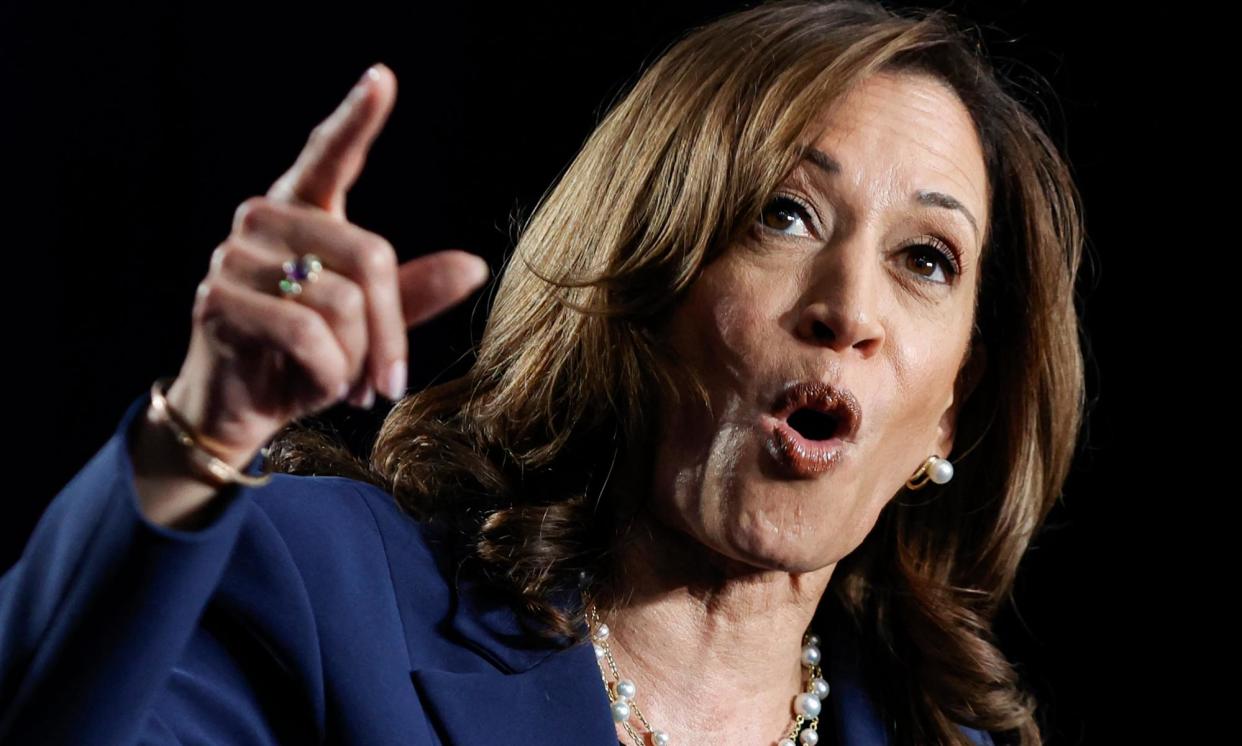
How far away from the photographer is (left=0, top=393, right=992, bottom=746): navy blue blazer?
1013 mm

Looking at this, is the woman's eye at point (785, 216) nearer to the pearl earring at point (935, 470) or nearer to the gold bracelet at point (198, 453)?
the pearl earring at point (935, 470)

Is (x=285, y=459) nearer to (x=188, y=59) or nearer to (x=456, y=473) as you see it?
(x=456, y=473)

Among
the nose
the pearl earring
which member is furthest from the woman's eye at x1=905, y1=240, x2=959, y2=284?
the pearl earring

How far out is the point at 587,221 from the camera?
1788 mm

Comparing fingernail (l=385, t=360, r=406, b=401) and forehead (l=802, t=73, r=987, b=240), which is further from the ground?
fingernail (l=385, t=360, r=406, b=401)

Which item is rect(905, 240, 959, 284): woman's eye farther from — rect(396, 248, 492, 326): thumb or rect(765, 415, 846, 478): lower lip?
rect(396, 248, 492, 326): thumb

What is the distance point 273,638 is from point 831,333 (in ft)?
2.26

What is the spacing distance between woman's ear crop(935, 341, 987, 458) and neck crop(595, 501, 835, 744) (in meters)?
0.33

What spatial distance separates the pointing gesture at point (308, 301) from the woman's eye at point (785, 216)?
73 centimetres

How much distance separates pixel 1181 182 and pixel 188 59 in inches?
66.7

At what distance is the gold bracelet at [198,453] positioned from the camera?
100 cm

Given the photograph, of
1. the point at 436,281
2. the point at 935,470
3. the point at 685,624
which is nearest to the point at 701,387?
the point at 685,624

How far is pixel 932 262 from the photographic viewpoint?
5.80 feet

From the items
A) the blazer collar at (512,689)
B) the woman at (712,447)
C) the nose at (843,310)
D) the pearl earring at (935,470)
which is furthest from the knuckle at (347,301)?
the pearl earring at (935,470)
